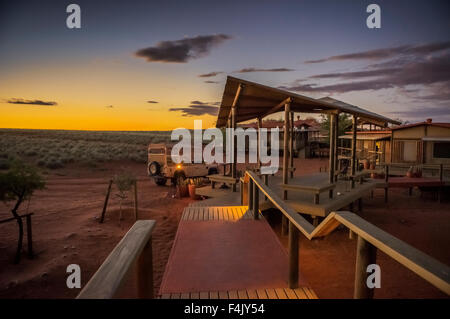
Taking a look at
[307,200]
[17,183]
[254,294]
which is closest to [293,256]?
[254,294]

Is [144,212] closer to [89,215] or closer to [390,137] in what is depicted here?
[89,215]

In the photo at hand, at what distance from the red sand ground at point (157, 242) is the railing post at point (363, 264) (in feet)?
11.9

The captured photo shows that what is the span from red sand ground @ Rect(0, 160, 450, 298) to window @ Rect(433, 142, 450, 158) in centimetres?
647

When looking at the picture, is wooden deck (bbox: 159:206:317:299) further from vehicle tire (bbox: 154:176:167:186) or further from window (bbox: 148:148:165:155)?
vehicle tire (bbox: 154:176:167:186)

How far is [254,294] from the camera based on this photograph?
2.99 meters

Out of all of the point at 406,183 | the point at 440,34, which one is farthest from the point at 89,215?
the point at 440,34

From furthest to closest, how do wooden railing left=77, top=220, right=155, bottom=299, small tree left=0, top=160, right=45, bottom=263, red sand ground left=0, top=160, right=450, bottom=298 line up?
small tree left=0, top=160, right=45, bottom=263 → red sand ground left=0, top=160, right=450, bottom=298 → wooden railing left=77, top=220, right=155, bottom=299

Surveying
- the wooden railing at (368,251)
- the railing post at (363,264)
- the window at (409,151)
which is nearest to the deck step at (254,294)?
the wooden railing at (368,251)

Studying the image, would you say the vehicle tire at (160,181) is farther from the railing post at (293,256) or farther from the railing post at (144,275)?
the railing post at (144,275)

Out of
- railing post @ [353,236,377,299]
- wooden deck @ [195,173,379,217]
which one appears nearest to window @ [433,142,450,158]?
wooden deck @ [195,173,379,217]

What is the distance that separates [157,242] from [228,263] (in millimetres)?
4499

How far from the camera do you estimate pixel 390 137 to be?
20469mm

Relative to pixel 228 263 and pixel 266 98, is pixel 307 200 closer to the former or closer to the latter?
pixel 266 98

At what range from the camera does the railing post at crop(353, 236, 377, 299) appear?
1847 millimetres
